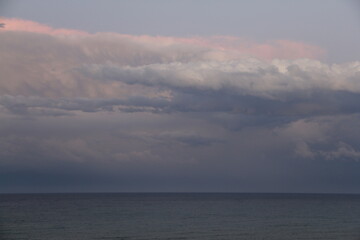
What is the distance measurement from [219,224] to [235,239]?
13880 mm

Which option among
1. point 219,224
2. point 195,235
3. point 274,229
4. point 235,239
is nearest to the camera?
point 235,239

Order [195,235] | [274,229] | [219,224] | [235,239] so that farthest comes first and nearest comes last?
[219,224], [274,229], [195,235], [235,239]

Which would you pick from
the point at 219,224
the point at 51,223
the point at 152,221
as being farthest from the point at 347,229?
the point at 51,223

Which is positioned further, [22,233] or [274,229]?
[274,229]

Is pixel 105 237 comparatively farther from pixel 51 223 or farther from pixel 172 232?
pixel 51 223

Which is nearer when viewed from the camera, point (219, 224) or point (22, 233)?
point (22, 233)

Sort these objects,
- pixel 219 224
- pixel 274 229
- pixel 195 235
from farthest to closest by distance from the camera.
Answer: pixel 219 224 < pixel 274 229 < pixel 195 235

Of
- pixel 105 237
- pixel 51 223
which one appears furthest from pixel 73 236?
pixel 51 223

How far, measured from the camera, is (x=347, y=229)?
171 ft

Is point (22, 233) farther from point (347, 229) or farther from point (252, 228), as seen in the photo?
point (347, 229)

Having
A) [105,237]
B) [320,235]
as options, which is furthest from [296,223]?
[105,237]

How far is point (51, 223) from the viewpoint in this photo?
5647 centimetres

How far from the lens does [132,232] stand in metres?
46.8

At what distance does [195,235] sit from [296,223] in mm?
18088
